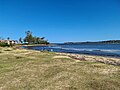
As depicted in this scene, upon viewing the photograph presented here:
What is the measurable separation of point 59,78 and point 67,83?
1.37 m

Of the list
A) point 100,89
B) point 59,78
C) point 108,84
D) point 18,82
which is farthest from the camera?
point 59,78

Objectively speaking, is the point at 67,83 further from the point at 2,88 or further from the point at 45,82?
the point at 2,88

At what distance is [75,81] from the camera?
11008 millimetres

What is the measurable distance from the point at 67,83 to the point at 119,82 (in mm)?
3224

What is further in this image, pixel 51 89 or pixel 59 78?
pixel 59 78

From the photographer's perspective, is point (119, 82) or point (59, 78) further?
point (59, 78)

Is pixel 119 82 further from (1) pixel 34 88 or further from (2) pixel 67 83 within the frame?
(1) pixel 34 88

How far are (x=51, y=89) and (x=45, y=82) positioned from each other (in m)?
1.50

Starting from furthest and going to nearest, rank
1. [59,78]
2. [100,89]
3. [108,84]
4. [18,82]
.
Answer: [59,78] → [18,82] → [108,84] → [100,89]

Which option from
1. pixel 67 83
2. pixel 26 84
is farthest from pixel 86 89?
pixel 26 84

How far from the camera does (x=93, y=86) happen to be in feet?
32.4

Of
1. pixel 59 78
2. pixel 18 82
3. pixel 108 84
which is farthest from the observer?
pixel 59 78

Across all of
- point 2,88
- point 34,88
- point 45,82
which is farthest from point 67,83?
point 2,88

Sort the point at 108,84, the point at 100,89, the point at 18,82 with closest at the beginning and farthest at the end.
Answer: the point at 100,89, the point at 108,84, the point at 18,82
